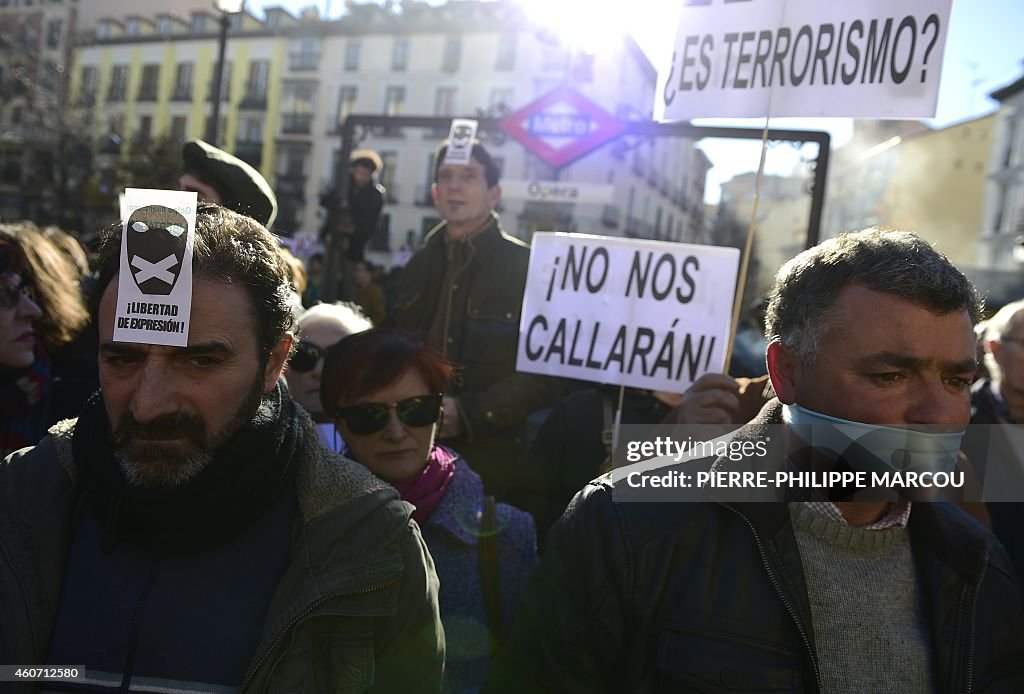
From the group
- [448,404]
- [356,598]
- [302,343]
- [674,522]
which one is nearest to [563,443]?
[448,404]

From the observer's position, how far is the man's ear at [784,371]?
6.13 feet

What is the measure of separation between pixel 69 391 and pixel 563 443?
5.91ft

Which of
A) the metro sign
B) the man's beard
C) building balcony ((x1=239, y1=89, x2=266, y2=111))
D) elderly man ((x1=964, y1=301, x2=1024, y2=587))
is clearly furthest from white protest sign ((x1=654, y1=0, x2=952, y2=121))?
building balcony ((x1=239, y1=89, x2=266, y2=111))

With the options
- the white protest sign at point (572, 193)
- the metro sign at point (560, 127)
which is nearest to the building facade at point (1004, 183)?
the metro sign at point (560, 127)

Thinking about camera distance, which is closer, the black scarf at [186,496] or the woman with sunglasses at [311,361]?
the black scarf at [186,496]

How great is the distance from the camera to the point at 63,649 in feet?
5.15

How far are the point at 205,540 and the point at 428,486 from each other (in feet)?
3.17

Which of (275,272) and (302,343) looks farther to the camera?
(302,343)

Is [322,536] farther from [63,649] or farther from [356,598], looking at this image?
[63,649]

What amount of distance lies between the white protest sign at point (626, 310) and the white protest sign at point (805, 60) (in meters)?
0.60

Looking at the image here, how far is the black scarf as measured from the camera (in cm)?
161

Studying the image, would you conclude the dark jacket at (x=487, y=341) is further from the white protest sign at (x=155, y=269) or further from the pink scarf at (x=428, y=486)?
the white protest sign at (x=155, y=269)
